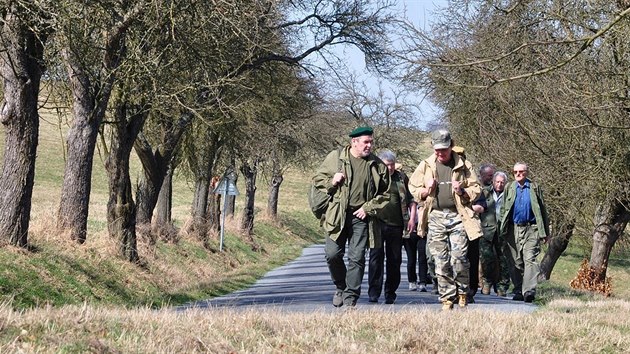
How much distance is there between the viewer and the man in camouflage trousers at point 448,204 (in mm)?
11578

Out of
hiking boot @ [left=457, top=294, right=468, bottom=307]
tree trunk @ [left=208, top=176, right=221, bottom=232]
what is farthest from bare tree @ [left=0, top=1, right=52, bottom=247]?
tree trunk @ [left=208, top=176, right=221, bottom=232]

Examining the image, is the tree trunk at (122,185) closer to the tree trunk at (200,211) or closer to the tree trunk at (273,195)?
the tree trunk at (200,211)

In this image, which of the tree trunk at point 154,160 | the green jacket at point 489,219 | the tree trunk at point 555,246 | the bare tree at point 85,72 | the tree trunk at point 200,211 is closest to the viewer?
the bare tree at point 85,72

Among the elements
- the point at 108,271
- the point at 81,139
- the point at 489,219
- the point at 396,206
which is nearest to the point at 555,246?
the point at 489,219

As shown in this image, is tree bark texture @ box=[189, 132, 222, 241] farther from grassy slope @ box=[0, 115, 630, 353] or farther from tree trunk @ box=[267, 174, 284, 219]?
tree trunk @ box=[267, 174, 284, 219]

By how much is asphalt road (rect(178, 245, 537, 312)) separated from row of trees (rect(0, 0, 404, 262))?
104 inches

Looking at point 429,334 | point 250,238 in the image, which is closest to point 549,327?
point 429,334

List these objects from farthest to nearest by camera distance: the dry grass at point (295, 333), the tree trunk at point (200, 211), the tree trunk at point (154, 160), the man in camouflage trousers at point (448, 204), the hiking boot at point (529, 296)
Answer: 1. the tree trunk at point (200, 211)
2. the tree trunk at point (154, 160)
3. the hiking boot at point (529, 296)
4. the man in camouflage trousers at point (448, 204)
5. the dry grass at point (295, 333)

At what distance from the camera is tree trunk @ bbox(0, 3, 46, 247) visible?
1372 centimetres

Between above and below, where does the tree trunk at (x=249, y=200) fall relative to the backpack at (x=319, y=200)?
above

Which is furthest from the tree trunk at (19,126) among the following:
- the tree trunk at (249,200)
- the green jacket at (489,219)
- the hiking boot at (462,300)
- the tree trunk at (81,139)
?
the tree trunk at (249,200)

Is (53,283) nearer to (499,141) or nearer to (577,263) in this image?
(499,141)

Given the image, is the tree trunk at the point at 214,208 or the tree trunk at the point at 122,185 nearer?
the tree trunk at the point at 122,185

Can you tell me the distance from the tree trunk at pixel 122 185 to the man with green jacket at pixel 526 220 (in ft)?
21.5
